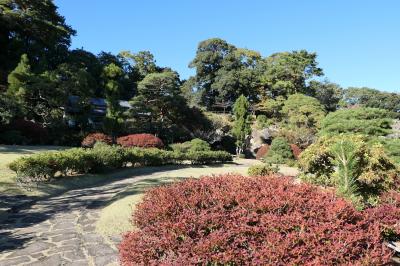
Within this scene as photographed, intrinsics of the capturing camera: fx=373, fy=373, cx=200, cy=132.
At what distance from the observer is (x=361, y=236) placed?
3629 millimetres

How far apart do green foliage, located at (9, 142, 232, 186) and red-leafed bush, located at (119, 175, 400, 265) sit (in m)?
8.70

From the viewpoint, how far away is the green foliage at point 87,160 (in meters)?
12.0

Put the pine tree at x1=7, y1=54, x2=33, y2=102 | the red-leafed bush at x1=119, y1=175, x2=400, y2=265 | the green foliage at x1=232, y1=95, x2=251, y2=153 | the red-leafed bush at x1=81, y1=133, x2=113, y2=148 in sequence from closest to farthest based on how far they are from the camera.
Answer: the red-leafed bush at x1=119, y1=175, x2=400, y2=265, the red-leafed bush at x1=81, y1=133, x2=113, y2=148, the pine tree at x1=7, y1=54, x2=33, y2=102, the green foliage at x1=232, y1=95, x2=251, y2=153

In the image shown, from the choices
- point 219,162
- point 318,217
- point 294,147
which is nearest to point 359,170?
point 318,217

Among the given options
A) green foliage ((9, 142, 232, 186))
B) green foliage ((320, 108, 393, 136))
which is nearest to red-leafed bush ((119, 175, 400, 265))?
green foliage ((9, 142, 232, 186))

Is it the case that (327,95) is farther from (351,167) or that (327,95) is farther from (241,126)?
(351,167)

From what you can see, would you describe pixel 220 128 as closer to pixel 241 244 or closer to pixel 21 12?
pixel 21 12

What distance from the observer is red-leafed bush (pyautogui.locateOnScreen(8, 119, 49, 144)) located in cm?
2336

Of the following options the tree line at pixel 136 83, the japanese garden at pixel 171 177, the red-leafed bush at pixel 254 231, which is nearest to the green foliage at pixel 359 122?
the japanese garden at pixel 171 177

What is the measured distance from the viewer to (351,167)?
25.9ft

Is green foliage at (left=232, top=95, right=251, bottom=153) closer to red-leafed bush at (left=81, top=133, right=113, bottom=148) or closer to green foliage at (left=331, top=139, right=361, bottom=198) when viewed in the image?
red-leafed bush at (left=81, top=133, right=113, bottom=148)

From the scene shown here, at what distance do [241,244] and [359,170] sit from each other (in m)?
6.10

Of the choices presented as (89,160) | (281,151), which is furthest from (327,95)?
(89,160)

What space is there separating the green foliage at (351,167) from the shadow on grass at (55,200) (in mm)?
4970
